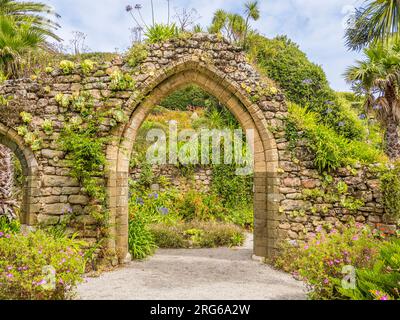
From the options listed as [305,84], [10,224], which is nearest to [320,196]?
[10,224]

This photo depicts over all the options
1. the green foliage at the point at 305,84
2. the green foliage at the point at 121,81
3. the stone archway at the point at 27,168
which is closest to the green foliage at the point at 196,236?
the stone archway at the point at 27,168

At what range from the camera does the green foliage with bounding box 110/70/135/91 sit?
6336 mm

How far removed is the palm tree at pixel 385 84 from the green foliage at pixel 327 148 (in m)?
2.55

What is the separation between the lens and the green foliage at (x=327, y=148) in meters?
6.40

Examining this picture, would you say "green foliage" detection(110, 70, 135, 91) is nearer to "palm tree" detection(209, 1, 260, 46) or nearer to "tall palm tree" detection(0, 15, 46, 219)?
"tall palm tree" detection(0, 15, 46, 219)

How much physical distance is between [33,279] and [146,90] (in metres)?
3.94

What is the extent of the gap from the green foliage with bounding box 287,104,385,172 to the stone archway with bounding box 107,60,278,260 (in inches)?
26.5

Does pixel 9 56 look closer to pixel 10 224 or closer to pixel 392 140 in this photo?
pixel 10 224

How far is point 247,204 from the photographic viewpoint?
37.9 ft

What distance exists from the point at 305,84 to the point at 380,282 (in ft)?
33.3

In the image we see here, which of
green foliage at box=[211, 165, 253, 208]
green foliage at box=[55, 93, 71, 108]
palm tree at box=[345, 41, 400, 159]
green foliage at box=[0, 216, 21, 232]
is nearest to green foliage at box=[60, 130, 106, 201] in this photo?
green foliage at box=[55, 93, 71, 108]

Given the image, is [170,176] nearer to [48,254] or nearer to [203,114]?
[203,114]

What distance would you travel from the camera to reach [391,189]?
236 inches

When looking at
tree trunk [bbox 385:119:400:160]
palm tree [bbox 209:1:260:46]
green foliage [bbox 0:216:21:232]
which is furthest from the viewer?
palm tree [bbox 209:1:260:46]
